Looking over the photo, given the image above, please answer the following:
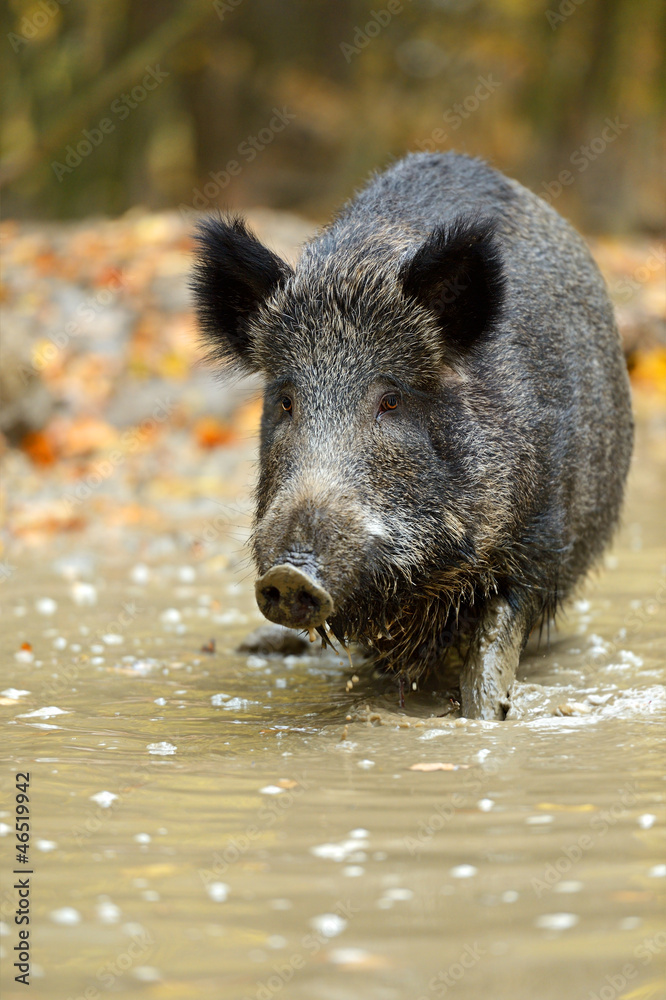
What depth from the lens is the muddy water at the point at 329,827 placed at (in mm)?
2621

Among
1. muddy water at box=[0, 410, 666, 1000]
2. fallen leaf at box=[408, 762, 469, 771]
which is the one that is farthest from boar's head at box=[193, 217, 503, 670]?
fallen leaf at box=[408, 762, 469, 771]

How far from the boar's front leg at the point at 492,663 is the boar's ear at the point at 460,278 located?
3.98ft

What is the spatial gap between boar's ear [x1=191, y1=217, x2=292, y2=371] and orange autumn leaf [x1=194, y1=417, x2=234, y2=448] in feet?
18.0

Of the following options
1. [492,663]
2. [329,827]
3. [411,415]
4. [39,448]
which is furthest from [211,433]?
[329,827]

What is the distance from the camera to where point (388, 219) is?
564 cm

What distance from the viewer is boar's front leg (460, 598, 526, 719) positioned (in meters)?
4.77

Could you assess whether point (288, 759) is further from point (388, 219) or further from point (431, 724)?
point (388, 219)

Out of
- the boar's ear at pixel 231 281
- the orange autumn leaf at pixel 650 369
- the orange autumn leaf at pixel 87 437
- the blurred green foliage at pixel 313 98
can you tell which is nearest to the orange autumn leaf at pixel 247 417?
the orange autumn leaf at pixel 87 437

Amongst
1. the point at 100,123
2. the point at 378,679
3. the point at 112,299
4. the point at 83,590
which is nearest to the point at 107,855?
the point at 378,679

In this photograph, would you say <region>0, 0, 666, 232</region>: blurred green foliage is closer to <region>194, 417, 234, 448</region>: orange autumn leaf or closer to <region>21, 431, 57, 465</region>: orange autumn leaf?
<region>21, 431, 57, 465</region>: orange autumn leaf

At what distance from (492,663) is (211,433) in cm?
678

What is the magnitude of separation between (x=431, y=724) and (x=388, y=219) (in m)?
2.49

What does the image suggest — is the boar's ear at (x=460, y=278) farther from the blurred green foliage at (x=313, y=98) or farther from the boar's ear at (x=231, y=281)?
the blurred green foliage at (x=313, y=98)

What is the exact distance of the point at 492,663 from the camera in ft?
16.0
